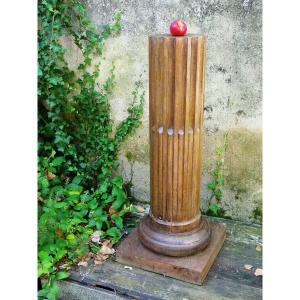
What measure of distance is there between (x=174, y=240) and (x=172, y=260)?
0.15 m

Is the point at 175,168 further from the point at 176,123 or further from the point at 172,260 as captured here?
the point at 172,260

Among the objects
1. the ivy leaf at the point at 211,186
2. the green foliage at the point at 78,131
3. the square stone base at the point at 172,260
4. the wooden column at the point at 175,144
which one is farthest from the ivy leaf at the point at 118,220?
the ivy leaf at the point at 211,186

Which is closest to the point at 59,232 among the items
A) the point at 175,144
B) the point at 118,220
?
the point at 118,220

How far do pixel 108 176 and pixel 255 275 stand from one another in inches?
71.3

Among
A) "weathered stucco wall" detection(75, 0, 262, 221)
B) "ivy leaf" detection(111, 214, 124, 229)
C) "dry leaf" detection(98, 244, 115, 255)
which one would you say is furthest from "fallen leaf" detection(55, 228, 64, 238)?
"weathered stucco wall" detection(75, 0, 262, 221)

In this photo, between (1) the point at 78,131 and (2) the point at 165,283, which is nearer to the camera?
(2) the point at 165,283

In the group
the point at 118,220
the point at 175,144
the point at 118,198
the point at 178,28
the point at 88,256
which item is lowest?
the point at 88,256

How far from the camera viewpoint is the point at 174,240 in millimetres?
3035

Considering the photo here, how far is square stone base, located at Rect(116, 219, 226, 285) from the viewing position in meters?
2.92

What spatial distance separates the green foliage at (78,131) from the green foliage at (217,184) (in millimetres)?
822

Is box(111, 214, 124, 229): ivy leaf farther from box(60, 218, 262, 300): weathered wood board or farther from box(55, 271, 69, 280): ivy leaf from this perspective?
box(55, 271, 69, 280): ivy leaf

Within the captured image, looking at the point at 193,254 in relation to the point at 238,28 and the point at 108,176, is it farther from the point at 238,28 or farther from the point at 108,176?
the point at 238,28

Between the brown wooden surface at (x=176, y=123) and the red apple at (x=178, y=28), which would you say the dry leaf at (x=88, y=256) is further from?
the red apple at (x=178, y=28)

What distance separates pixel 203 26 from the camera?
Result: 3391mm
